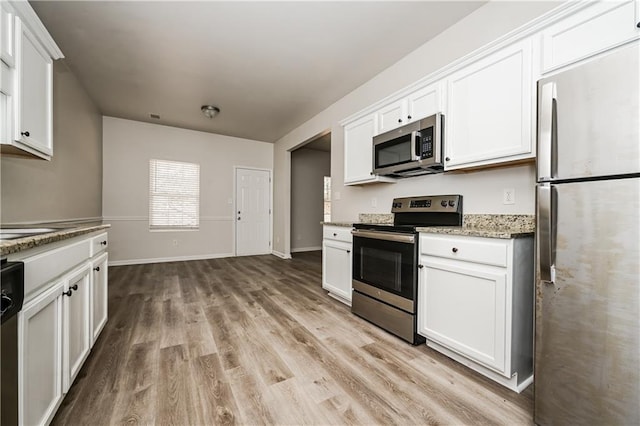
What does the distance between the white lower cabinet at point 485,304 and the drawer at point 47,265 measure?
2.11 meters

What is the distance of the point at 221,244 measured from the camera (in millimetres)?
5816

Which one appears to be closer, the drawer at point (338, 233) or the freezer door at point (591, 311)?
the freezer door at point (591, 311)

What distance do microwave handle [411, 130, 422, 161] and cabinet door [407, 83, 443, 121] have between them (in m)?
0.18

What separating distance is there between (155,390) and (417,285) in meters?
1.80

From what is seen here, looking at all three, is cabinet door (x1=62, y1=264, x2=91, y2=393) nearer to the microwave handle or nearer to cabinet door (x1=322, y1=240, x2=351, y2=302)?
cabinet door (x1=322, y1=240, x2=351, y2=302)

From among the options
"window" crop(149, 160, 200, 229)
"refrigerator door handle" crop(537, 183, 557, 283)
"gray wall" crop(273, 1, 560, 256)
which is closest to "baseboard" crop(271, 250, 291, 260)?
"window" crop(149, 160, 200, 229)

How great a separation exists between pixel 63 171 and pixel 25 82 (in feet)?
6.06

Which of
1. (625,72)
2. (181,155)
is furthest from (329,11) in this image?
(181,155)

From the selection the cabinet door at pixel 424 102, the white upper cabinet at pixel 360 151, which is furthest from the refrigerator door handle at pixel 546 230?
the white upper cabinet at pixel 360 151

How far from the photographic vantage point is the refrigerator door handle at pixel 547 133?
121cm

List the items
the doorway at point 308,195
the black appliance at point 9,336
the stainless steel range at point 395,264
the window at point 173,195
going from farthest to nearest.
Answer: the doorway at point 308,195
the window at point 173,195
the stainless steel range at point 395,264
the black appliance at point 9,336

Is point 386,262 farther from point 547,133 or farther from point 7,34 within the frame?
point 7,34

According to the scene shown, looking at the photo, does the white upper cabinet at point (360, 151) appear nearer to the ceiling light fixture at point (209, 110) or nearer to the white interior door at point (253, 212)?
the ceiling light fixture at point (209, 110)

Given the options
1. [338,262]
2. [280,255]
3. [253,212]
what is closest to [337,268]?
[338,262]
